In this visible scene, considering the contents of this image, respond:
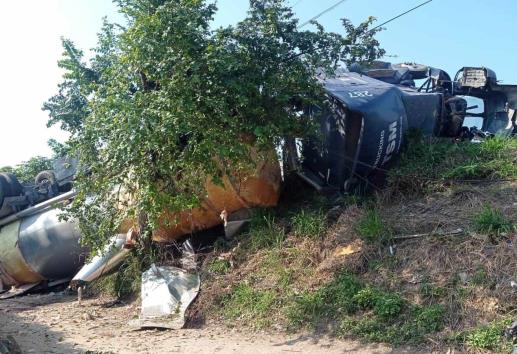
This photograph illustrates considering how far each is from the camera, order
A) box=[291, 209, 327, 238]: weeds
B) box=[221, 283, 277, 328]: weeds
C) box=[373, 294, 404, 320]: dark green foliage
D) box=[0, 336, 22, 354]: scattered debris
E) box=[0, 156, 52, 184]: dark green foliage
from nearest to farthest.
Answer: box=[0, 336, 22, 354]: scattered debris, box=[373, 294, 404, 320]: dark green foliage, box=[221, 283, 277, 328]: weeds, box=[291, 209, 327, 238]: weeds, box=[0, 156, 52, 184]: dark green foliage

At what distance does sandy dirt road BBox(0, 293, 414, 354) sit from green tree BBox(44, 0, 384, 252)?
3.72 feet

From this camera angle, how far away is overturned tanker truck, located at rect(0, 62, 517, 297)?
26.1 feet

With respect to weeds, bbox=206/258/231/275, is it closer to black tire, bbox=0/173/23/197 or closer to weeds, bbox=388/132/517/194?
weeds, bbox=388/132/517/194

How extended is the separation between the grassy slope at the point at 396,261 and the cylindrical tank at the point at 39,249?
3.07 metres

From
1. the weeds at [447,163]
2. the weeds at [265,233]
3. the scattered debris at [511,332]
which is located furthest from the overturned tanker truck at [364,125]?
the scattered debris at [511,332]

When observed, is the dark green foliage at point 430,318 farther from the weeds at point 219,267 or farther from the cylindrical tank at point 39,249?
the cylindrical tank at point 39,249

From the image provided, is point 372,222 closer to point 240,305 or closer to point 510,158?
point 240,305

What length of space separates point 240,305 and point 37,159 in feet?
35.9

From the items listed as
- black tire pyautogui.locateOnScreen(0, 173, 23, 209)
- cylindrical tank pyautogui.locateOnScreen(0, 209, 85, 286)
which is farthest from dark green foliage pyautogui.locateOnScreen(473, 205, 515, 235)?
black tire pyautogui.locateOnScreen(0, 173, 23, 209)

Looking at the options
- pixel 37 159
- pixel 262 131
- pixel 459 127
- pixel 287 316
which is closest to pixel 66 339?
pixel 287 316

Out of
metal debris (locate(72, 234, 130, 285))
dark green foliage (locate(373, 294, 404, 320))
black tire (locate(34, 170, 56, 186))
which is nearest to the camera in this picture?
dark green foliage (locate(373, 294, 404, 320))

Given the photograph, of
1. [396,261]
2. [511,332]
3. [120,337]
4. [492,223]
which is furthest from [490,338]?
[120,337]

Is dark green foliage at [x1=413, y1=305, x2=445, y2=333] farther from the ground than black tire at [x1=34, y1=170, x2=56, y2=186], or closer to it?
closer to it

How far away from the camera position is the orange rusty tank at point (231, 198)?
788cm
